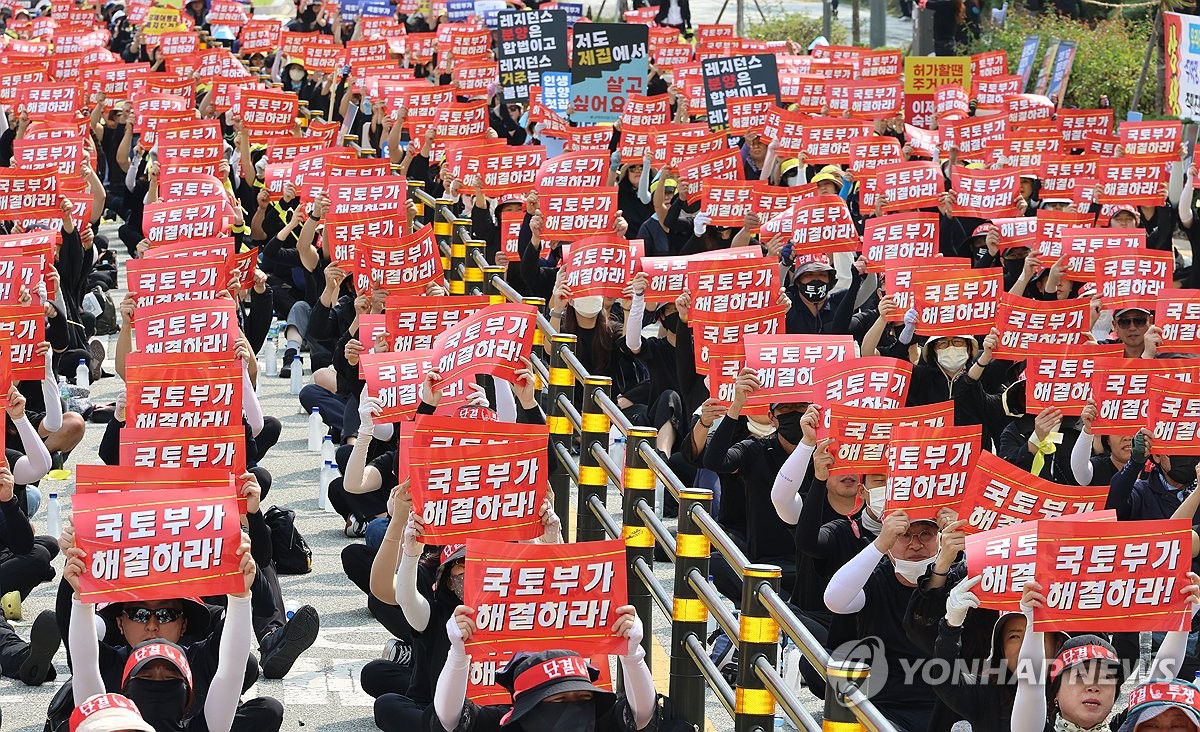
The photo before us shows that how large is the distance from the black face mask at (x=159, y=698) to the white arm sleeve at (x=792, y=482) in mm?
3271

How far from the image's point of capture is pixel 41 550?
31.2 ft

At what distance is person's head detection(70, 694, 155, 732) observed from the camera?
5551 millimetres

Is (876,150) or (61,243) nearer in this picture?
(61,243)

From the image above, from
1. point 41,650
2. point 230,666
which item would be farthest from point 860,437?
point 41,650

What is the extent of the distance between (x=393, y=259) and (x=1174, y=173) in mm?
9303

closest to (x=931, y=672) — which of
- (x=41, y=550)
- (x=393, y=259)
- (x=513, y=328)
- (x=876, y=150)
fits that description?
(x=513, y=328)

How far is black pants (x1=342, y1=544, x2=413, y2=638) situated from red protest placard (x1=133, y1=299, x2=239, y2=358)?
5.93 ft

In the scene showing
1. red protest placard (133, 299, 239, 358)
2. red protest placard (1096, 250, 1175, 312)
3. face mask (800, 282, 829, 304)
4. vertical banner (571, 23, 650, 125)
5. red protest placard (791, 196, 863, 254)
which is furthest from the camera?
vertical banner (571, 23, 650, 125)

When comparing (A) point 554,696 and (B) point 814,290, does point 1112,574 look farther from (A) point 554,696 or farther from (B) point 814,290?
(B) point 814,290

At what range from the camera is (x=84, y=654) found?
22.3 ft

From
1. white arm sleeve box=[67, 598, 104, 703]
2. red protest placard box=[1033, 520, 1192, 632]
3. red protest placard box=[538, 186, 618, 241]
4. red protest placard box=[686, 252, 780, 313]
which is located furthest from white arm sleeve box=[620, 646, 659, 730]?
red protest placard box=[538, 186, 618, 241]

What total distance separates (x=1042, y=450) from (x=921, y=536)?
9.66 ft

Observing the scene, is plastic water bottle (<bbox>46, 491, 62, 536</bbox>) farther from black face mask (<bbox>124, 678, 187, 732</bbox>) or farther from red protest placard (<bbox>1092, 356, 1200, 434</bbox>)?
red protest placard (<bbox>1092, 356, 1200, 434</bbox>)

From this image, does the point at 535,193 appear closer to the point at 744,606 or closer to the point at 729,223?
the point at 729,223
